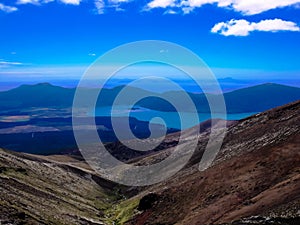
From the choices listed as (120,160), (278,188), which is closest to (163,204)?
(278,188)

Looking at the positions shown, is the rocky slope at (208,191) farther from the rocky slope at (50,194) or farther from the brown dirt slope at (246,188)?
the rocky slope at (50,194)

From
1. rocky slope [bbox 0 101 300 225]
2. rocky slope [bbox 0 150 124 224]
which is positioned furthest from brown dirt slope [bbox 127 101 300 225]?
rocky slope [bbox 0 150 124 224]

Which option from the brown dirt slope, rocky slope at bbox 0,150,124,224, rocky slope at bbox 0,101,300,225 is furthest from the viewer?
rocky slope at bbox 0,150,124,224

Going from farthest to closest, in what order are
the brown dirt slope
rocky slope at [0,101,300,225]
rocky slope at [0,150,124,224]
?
rocky slope at [0,150,124,224], rocky slope at [0,101,300,225], the brown dirt slope

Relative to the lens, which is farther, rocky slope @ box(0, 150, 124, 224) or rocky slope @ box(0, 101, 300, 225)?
rocky slope @ box(0, 150, 124, 224)

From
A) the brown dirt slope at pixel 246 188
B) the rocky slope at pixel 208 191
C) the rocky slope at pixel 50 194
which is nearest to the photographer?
the brown dirt slope at pixel 246 188

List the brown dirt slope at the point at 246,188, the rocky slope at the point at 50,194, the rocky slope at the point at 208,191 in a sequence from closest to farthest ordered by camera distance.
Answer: the brown dirt slope at the point at 246,188 < the rocky slope at the point at 208,191 < the rocky slope at the point at 50,194

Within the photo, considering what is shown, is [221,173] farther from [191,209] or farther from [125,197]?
[125,197]

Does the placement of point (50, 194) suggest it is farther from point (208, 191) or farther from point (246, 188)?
point (246, 188)

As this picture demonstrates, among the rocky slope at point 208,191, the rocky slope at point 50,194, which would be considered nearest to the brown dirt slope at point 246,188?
the rocky slope at point 208,191

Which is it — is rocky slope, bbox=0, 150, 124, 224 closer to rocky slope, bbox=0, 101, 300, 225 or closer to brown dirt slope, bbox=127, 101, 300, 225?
rocky slope, bbox=0, 101, 300, 225

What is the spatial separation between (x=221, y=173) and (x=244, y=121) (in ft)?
144

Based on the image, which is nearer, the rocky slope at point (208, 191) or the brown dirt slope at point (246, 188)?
the brown dirt slope at point (246, 188)

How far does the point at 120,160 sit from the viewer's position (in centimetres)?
18350
